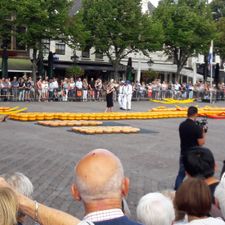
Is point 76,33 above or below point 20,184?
above

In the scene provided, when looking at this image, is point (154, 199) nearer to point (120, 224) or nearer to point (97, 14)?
point (120, 224)

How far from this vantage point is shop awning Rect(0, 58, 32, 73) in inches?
2044

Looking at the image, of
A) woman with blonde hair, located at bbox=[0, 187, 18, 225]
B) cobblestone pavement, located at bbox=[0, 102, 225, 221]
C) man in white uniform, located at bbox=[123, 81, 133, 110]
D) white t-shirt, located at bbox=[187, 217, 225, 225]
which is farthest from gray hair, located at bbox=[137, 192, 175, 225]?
man in white uniform, located at bbox=[123, 81, 133, 110]

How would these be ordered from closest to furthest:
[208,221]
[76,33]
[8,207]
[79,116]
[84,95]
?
[8,207] < [208,221] < [79,116] < [84,95] < [76,33]

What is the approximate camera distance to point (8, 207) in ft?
10.3

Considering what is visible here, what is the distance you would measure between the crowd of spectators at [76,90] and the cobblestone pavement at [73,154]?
1359 cm

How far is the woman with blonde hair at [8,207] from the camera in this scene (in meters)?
3.10

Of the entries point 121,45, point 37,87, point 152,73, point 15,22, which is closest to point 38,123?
point 37,87

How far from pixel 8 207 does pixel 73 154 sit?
11274 mm

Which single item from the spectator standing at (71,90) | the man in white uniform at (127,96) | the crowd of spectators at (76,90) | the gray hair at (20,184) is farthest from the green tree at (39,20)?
the gray hair at (20,184)

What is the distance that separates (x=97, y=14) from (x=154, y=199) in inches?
1974

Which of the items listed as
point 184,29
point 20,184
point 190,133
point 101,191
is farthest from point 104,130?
point 184,29

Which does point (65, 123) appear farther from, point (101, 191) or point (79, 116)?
point (101, 191)

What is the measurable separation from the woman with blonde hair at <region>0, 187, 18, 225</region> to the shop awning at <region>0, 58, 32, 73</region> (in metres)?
49.3
